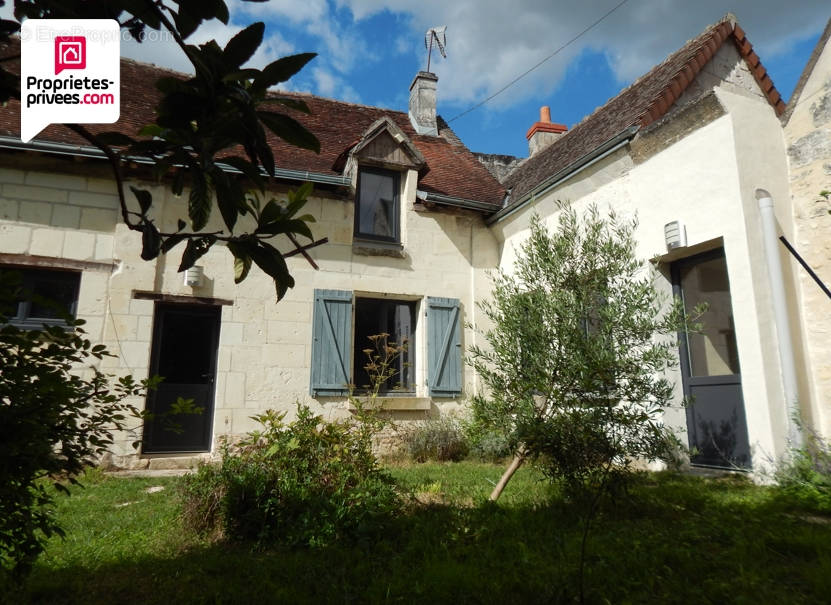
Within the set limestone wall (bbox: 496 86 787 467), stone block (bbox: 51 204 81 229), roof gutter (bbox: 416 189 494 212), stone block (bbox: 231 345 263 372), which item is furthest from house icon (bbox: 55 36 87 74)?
roof gutter (bbox: 416 189 494 212)

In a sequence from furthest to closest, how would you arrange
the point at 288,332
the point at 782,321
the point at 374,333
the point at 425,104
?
the point at 425,104
the point at 374,333
the point at 288,332
the point at 782,321

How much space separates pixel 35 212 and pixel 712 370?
8.46m

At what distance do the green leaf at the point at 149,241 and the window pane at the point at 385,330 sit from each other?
21.8 feet

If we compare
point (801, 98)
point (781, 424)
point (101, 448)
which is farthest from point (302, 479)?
point (801, 98)

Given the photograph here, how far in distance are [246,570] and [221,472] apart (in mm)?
985

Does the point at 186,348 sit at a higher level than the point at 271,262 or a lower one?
higher

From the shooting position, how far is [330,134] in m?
9.54

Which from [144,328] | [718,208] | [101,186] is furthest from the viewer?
[101,186]

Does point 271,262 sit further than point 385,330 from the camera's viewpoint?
No

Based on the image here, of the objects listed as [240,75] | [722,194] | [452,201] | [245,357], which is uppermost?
[452,201]

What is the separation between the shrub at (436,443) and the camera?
7.27 m

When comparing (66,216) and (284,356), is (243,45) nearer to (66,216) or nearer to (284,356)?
(284,356)

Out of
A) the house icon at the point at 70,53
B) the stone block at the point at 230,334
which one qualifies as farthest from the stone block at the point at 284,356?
the house icon at the point at 70,53

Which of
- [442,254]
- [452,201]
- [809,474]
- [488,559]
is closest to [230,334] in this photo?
[442,254]
